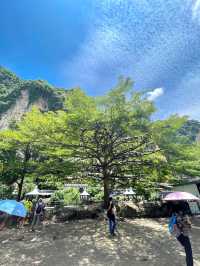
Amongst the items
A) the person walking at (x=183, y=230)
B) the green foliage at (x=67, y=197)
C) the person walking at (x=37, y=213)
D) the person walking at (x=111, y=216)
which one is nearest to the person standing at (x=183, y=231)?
the person walking at (x=183, y=230)

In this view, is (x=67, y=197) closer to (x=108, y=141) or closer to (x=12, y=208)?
(x=108, y=141)

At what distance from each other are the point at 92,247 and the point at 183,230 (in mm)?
3692

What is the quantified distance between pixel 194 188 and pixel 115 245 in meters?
11.8

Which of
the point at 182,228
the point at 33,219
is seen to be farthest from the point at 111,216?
the point at 33,219

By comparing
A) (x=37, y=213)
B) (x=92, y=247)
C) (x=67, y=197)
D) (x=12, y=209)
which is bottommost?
(x=92, y=247)

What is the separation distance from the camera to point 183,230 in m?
5.11

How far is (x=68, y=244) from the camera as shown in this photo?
780 centimetres

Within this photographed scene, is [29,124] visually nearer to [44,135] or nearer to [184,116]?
[44,135]

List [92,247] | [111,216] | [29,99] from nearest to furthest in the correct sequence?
[92,247], [111,216], [29,99]

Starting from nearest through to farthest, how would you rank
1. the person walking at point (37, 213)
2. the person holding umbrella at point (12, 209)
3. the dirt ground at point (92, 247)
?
1. the person holding umbrella at point (12, 209)
2. the dirt ground at point (92, 247)
3. the person walking at point (37, 213)

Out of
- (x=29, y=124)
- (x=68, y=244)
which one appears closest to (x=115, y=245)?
(x=68, y=244)

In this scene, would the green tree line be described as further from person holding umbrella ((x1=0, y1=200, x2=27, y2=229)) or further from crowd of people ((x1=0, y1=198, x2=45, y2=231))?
person holding umbrella ((x1=0, y1=200, x2=27, y2=229))

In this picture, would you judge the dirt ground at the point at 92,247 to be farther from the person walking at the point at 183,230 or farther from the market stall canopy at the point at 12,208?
the market stall canopy at the point at 12,208

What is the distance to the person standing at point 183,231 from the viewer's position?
16.6ft
